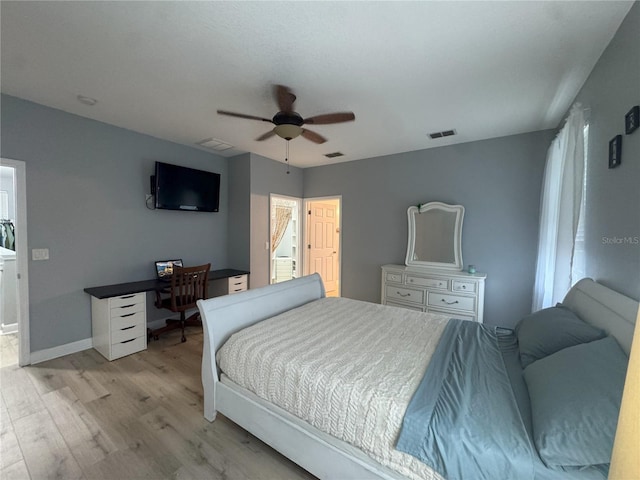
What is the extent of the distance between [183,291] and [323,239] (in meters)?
2.94

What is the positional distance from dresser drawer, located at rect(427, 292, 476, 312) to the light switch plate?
4426mm

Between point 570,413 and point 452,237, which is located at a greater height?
point 452,237

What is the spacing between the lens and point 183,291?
10.8 ft

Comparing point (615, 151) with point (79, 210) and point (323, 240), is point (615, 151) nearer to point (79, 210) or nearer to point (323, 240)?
point (323, 240)

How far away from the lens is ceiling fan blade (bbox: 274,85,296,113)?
2068 mm

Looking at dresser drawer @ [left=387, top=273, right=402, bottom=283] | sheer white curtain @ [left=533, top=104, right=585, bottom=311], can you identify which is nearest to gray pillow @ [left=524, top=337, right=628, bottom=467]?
sheer white curtain @ [left=533, top=104, right=585, bottom=311]

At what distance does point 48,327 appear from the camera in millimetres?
2830

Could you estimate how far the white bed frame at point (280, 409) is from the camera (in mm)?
1323

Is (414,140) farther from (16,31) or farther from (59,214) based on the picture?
(59,214)

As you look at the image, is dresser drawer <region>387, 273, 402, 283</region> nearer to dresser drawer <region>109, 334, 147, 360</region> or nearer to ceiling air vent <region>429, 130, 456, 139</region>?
ceiling air vent <region>429, 130, 456, 139</region>

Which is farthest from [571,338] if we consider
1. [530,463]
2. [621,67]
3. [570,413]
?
[621,67]

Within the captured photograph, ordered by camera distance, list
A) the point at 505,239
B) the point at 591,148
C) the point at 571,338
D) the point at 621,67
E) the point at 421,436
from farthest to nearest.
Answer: the point at 505,239 → the point at 591,148 → the point at 621,67 → the point at 571,338 → the point at 421,436

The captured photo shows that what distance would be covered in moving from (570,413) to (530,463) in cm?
23

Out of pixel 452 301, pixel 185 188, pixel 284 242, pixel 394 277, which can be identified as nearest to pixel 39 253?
pixel 185 188
